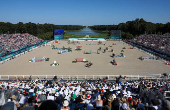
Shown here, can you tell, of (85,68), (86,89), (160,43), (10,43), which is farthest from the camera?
(160,43)

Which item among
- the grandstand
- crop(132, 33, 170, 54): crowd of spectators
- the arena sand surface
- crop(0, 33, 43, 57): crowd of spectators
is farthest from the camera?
crop(132, 33, 170, 54): crowd of spectators

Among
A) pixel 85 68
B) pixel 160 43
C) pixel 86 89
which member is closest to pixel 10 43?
pixel 85 68

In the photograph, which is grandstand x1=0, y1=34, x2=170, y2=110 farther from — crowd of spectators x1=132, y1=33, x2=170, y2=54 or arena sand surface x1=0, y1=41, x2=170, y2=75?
crowd of spectators x1=132, y1=33, x2=170, y2=54

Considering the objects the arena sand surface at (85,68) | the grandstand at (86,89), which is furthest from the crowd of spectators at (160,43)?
the grandstand at (86,89)

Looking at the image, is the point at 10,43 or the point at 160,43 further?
the point at 160,43

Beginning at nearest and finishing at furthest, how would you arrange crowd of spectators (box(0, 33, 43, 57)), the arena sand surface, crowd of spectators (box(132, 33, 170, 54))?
the arena sand surface → crowd of spectators (box(0, 33, 43, 57)) → crowd of spectators (box(132, 33, 170, 54))

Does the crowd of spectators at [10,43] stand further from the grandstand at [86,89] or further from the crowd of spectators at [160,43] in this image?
the crowd of spectators at [160,43]

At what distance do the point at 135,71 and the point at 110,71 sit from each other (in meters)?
3.65

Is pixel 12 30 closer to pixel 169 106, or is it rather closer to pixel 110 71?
pixel 110 71

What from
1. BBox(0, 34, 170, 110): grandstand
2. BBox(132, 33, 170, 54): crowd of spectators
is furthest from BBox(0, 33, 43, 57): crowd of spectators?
BBox(132, 33, 170, 54): crowd of spectators

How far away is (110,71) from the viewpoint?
78.8 ft

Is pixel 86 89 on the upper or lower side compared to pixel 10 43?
lower

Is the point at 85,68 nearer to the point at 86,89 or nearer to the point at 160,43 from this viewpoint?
the point at 86,89

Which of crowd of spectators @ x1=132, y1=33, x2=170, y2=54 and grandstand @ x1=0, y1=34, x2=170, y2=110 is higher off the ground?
crowd of spectators @ x1=132, y1=33, x2=170, y2=54
